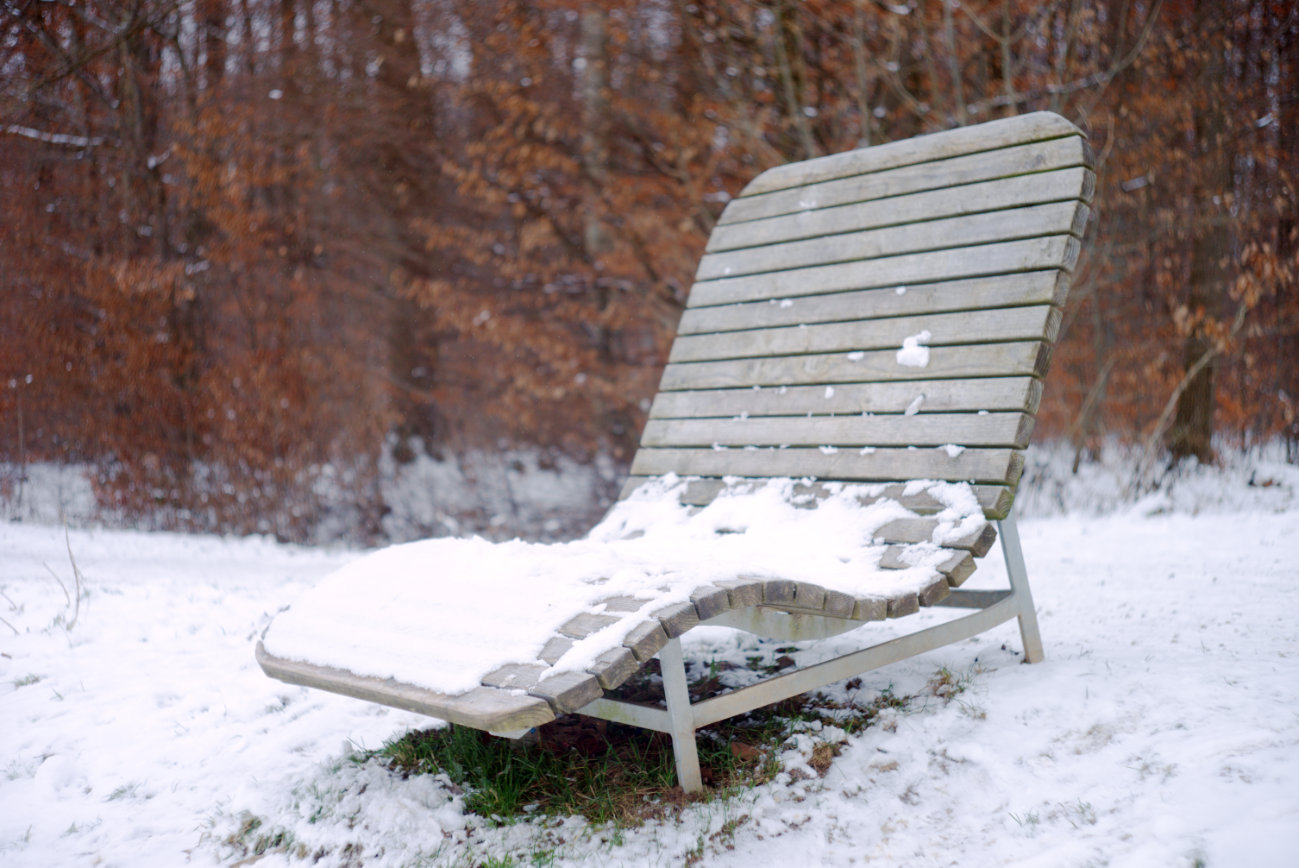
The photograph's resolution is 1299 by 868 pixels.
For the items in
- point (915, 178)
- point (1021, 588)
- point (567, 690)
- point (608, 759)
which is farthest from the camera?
point (915, 178)

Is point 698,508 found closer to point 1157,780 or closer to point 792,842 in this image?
point 792,842

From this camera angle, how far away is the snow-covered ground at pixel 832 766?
5.74 feet

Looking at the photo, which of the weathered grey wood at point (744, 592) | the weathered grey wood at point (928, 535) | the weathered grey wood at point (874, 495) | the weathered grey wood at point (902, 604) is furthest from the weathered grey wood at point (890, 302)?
the weathered grey wood at point (744, 592)

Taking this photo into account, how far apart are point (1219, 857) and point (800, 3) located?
18.9 ft

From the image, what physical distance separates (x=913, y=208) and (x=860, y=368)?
1.76ft

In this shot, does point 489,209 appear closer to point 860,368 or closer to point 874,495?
point 860,368

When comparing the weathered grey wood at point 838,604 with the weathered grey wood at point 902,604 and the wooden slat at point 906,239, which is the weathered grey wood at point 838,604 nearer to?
the weathered grey wood at point 902,604

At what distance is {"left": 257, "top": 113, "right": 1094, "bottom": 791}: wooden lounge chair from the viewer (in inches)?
71.6

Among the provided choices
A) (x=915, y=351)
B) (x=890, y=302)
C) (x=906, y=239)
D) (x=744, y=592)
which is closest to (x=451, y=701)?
(x=744, y=592)

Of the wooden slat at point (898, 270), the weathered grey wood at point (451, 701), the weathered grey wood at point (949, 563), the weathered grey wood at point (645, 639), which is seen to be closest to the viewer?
the weathered grey wood at point (451, 701)

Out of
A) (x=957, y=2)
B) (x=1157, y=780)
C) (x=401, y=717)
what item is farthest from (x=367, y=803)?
(x=957, y=2)

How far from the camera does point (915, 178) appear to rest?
9.77 ft

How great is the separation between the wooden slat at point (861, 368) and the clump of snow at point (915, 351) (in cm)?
1

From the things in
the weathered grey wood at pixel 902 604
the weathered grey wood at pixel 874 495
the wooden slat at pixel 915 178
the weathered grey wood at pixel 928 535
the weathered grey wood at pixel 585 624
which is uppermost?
the wooden slat at pixel 915 178
